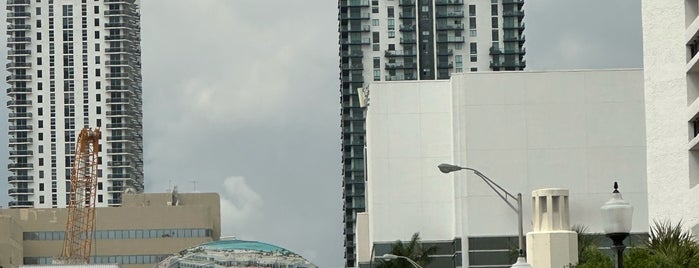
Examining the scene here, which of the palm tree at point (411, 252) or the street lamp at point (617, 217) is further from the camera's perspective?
the palm tree at point (411, 252)

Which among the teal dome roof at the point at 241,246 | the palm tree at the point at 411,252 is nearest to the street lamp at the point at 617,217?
the palm tree at the point at 411,252

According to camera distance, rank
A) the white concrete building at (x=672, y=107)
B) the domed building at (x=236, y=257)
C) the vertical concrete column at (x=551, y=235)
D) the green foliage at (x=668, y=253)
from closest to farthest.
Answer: the green foliage at (x=668, y=253) → the white concrete building at (x=672, y=107) → the vertical concrete column at (x=551, y=235) → the domed building at (x=236, y=257)

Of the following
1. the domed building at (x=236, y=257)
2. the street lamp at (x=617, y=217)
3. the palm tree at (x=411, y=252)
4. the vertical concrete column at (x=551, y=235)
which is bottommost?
the domed building at (x=236, y=257)

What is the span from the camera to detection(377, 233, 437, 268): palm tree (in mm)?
123125

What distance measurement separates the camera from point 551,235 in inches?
3809

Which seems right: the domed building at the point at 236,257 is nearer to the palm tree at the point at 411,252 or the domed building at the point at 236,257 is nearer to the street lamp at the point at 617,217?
the palm tree at the point at 411,252

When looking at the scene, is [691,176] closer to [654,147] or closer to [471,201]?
[654,147]

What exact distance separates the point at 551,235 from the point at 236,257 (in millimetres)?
80475

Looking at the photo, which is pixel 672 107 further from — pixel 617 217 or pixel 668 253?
pixel 617 217

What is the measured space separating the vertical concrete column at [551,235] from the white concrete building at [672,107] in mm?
11785

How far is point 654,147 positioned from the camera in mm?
82250

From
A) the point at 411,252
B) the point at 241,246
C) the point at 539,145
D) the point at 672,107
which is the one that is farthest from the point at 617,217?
the point at 241,246

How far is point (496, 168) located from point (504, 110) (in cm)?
387

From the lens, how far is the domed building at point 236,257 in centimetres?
17362
